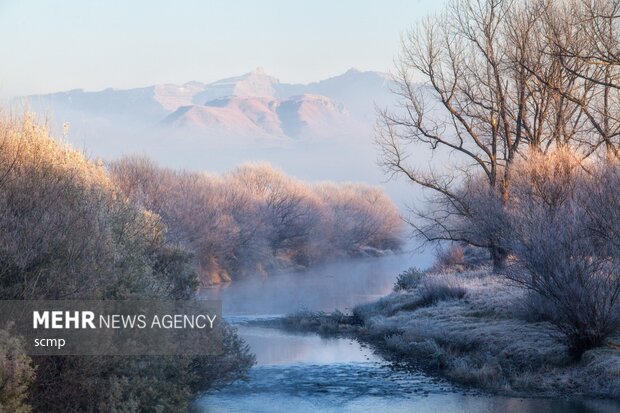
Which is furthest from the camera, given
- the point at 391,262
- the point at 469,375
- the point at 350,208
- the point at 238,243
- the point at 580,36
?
the point at 350,208

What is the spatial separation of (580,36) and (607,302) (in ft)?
A: 38.3

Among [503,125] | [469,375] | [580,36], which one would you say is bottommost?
[469,375]

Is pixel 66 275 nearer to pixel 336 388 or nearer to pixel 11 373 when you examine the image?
pixel 11 373

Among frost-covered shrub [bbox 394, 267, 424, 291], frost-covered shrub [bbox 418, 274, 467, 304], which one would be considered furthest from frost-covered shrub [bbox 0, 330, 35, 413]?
frost-covered shrub [bbox 394, 267, 424, 291]

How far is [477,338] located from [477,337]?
5 centimetres

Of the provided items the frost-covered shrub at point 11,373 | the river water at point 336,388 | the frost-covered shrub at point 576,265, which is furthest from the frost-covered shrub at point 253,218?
the frost-covered shrub at point 11,373

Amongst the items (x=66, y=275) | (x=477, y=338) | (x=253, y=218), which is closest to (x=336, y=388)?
(x=477, y=338)

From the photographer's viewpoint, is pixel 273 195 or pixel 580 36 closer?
pixel 580 36

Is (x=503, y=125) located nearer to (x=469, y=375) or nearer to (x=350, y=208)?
(x=469, y=375)

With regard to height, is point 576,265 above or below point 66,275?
below

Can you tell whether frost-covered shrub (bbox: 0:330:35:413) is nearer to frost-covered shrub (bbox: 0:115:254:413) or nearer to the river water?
frost-covered shrub (bbox: 0:115:254:413)

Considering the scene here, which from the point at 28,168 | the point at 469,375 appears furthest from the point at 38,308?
the point at 469,375

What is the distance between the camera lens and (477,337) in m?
19.0

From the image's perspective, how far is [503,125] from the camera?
28359 millimetres
